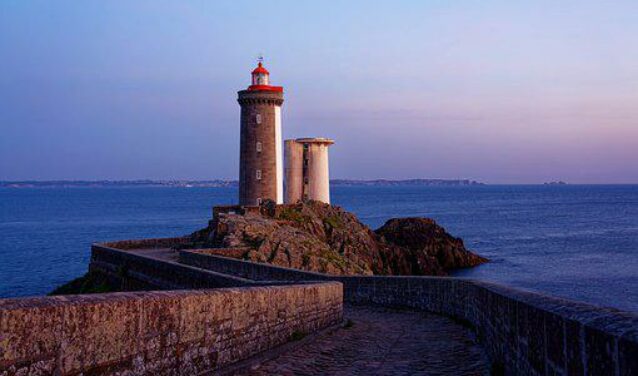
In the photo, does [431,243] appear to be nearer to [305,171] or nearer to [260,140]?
[305,171]

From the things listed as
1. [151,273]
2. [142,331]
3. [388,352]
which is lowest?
[151,273]

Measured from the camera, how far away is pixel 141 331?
21.9 ft


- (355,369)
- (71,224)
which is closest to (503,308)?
(355,369)

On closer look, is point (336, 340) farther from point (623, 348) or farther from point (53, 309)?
point (623, 348)

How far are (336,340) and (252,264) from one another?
868cm

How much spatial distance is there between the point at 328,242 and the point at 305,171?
14.4m

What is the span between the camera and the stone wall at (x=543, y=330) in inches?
157

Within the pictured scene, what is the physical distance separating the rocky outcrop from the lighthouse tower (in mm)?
3262

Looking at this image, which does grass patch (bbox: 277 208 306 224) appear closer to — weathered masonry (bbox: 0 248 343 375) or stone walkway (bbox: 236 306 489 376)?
stone walkway (bbox: 236 306 489 376)

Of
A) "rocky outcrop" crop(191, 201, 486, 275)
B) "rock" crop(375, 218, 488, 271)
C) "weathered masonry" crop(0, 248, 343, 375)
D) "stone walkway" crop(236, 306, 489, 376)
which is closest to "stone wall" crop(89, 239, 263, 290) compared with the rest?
"stone walkway" crop(236, 306, 489, 376)

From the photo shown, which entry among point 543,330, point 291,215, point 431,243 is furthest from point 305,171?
point 543,330

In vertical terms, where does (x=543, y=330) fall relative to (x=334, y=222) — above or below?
above

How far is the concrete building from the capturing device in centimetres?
5244

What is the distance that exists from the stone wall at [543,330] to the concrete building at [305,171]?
3715 centimetres
